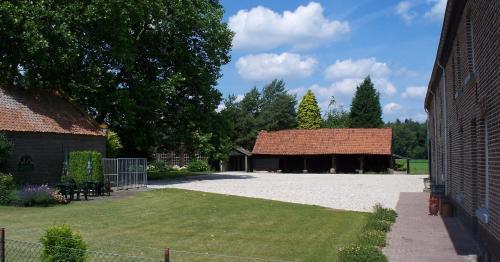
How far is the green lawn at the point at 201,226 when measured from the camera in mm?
11578

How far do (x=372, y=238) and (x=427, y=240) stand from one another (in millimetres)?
1488

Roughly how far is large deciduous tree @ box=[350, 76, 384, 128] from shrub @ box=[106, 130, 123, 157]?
5468 centimetres

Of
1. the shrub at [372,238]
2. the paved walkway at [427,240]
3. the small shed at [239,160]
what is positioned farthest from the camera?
the small shed at [239,160]

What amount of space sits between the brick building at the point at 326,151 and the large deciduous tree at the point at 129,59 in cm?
2206

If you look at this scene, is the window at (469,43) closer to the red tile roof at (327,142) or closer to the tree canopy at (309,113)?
the red tile roof at (327,142)

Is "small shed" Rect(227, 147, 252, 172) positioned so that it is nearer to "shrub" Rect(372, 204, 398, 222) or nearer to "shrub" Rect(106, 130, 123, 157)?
"shrub" Rect(106, 130, 123, 157)

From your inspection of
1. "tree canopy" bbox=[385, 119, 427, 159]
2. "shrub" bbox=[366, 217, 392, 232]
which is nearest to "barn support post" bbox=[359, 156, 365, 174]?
"shrub" bbox=[366, 217, 392, 232]

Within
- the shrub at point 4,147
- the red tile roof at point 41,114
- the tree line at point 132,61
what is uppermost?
the tree line at point 132,61

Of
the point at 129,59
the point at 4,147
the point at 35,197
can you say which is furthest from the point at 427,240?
the point at 129,59

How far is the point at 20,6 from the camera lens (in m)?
27.1

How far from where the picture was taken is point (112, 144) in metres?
34.9

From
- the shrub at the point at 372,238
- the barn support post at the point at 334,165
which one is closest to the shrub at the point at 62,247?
the shrub at the point at 372,238

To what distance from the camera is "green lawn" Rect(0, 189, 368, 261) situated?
11.6 metres

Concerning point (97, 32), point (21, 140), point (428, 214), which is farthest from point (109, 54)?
point (428, 214)
